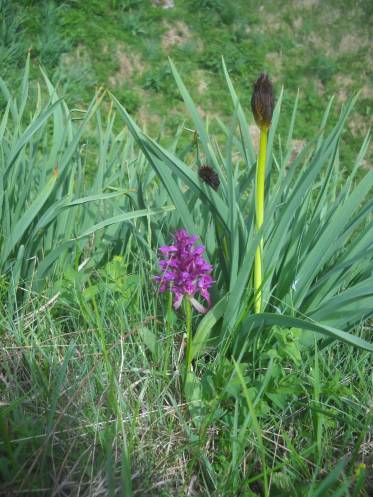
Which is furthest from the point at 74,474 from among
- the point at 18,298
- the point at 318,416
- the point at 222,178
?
the point at 222,178

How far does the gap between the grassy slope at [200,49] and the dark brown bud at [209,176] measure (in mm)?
3124

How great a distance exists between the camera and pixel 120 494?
4.05 ft

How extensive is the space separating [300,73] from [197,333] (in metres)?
4.66

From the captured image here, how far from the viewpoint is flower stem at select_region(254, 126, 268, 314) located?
1.48 meters

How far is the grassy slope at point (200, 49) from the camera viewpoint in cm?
483

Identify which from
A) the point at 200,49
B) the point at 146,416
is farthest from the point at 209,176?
the point at 200,49

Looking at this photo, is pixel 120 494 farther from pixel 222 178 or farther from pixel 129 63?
pixel 129 63

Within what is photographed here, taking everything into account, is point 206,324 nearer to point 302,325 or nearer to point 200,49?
point 302,325

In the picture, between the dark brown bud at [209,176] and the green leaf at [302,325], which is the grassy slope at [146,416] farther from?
the dark brown bud at [209,176]

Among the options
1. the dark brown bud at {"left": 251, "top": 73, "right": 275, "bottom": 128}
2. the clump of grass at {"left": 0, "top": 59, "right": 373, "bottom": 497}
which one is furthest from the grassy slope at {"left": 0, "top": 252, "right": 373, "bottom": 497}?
the dark brown bud at {"left": 251, "top": 73, "right": 275, "bottom": 128}

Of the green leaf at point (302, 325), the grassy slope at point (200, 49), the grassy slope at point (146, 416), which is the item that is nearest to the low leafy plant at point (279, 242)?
the green leaf at point (302, 325)

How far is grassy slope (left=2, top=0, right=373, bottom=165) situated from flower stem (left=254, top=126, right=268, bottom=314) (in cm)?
320

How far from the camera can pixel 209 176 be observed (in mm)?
1573

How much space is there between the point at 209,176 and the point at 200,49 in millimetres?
4302
